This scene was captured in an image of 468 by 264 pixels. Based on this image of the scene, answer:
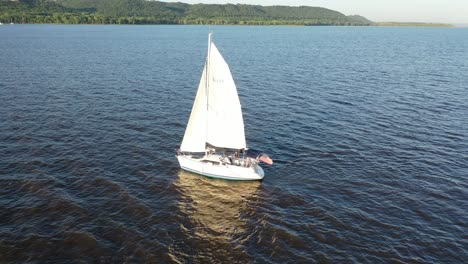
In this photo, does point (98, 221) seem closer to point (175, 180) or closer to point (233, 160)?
point (175, 180)

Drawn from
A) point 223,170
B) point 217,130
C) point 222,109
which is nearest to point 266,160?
point 223,170

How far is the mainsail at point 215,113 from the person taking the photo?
41.4 metres

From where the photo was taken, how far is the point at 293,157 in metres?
48.5

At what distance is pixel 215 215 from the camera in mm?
36125

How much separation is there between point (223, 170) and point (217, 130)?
525 cm

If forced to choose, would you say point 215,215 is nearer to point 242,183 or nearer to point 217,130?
point 242,183

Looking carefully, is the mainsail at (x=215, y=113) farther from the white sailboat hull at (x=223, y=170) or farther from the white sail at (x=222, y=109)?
the white sailboat hull at (x=223, y=170)

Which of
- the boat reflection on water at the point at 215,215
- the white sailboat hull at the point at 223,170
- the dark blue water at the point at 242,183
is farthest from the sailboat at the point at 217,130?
the dark blue water at the point at 242,183

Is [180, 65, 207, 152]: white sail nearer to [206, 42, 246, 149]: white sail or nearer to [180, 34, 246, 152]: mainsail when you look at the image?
[180, 34, 246, 152]: mainsail

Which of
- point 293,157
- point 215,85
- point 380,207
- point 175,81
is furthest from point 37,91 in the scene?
point 380,207

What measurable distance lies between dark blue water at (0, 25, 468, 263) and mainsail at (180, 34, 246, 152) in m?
4.71

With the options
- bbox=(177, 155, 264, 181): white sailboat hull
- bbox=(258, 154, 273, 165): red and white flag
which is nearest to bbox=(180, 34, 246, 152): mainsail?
bbox=(177, 155, 264, 181): white sailboat hull

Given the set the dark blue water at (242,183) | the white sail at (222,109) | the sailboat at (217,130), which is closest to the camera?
the dark blue water at (242,183)

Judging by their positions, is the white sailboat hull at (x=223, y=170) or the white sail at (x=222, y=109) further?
the white sailboat hull at (x=223, y=170)
